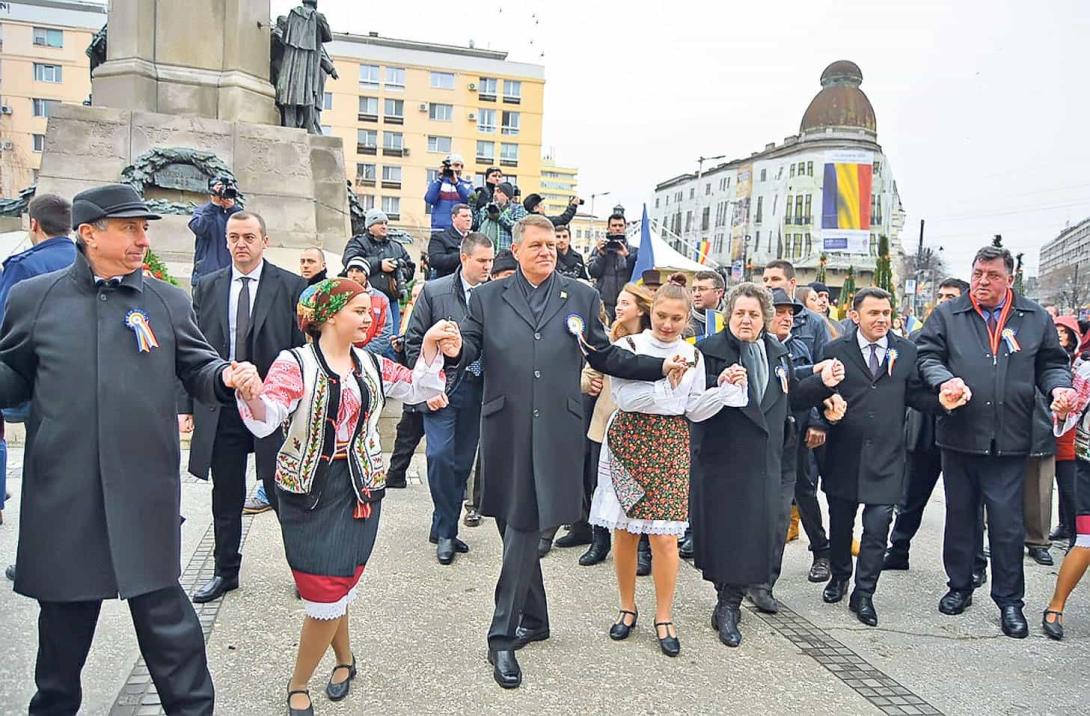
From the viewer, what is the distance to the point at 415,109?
212 feet

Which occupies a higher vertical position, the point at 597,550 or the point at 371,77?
the point at 371,77

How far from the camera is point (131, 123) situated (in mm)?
9727

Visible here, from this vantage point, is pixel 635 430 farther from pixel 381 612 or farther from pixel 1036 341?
pixel 1036 341

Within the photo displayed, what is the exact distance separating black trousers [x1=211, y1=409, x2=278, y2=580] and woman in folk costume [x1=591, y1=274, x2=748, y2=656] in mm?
2047

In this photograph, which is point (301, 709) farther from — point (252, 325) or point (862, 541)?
point (862, 541)

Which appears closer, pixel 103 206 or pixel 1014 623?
pixel 103 206

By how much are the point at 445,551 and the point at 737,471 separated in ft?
6.90

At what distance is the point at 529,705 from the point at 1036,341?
3.95 m

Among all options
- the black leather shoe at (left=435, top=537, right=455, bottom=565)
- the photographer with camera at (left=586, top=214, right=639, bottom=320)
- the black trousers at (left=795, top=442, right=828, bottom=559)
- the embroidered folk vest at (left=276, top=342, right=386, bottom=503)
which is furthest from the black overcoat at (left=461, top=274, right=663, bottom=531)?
the photographer with camera at (left=586, top=214, right=639, bottom=320)

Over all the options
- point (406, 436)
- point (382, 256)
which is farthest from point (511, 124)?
point (406, 436)

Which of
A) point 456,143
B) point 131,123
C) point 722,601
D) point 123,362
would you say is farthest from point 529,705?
point 456,143

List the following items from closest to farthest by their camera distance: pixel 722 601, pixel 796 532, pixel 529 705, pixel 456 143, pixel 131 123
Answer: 1. pixel 529 705
2. pixel 722 601
3. pixel 796 532
4. pixel 131 123
5. pixel 456 143

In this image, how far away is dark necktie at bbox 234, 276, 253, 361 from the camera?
4957 millimetres

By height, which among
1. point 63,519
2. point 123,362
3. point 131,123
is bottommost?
point 63,519
